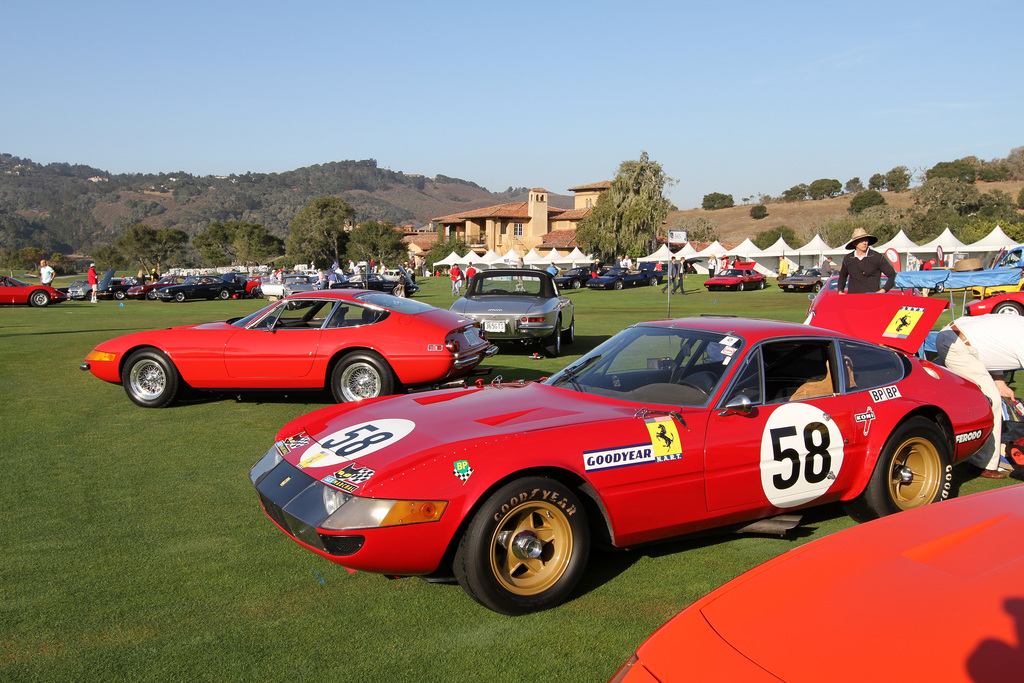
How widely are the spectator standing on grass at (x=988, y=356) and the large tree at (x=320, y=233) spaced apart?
283 feet

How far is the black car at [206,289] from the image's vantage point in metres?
35.5

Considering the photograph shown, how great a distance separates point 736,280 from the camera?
4006cm

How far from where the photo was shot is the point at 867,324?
6.68m

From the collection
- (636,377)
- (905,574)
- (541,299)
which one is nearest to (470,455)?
(636,377)

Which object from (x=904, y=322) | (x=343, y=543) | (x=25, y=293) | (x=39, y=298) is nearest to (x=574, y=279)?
(x=39, y=298)

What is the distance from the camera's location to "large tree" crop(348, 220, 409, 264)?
84.7 meters

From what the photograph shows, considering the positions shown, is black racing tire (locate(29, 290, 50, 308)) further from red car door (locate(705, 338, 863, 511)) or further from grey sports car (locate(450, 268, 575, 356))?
red car door (locate(705, 338, 863, 511))

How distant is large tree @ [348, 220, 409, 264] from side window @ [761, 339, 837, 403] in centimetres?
8199

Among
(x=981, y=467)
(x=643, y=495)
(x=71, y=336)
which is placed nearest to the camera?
(x=643, y=495)

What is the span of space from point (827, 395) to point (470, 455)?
2340 mm

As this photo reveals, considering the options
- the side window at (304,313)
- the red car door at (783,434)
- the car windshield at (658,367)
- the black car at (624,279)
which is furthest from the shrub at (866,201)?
the car windshield at (658,367)

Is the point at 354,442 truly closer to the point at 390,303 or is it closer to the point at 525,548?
the point at 525,548

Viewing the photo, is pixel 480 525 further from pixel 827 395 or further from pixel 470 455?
pixel 827 395

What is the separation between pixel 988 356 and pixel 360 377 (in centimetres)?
587
